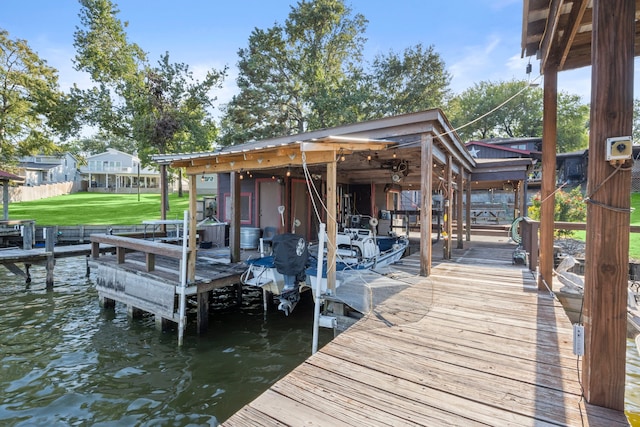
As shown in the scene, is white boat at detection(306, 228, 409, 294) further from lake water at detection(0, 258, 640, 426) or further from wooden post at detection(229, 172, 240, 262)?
wooden post at detection(229, 172, 240, 262)

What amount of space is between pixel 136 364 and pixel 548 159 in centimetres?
687

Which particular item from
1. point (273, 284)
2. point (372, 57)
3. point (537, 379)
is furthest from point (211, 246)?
point (372, 57)

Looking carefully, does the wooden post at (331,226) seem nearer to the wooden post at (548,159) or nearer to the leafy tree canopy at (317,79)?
the wooden post at (548,159)

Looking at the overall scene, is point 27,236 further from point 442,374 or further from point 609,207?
point 609,207

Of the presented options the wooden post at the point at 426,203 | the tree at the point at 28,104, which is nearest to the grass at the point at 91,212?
the tree at the point at 28,104

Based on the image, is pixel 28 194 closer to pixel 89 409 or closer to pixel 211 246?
pixel 211 246

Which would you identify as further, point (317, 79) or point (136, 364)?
point (317, 79)

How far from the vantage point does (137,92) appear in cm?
2019

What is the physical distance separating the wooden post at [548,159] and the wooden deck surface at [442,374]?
901mm

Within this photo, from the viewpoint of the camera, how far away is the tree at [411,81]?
2381cm

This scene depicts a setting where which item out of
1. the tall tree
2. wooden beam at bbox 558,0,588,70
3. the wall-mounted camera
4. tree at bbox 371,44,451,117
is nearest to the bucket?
wooden beam at bbox 558,0,588,70

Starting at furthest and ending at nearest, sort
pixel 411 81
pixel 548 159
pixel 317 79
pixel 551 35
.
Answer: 1. pixel 411 81
2. pixel 317 79
3. pixel 548 159
4. pixel 551 35

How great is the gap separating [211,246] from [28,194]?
103 feet

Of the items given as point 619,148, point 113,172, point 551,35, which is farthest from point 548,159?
point 113,172
